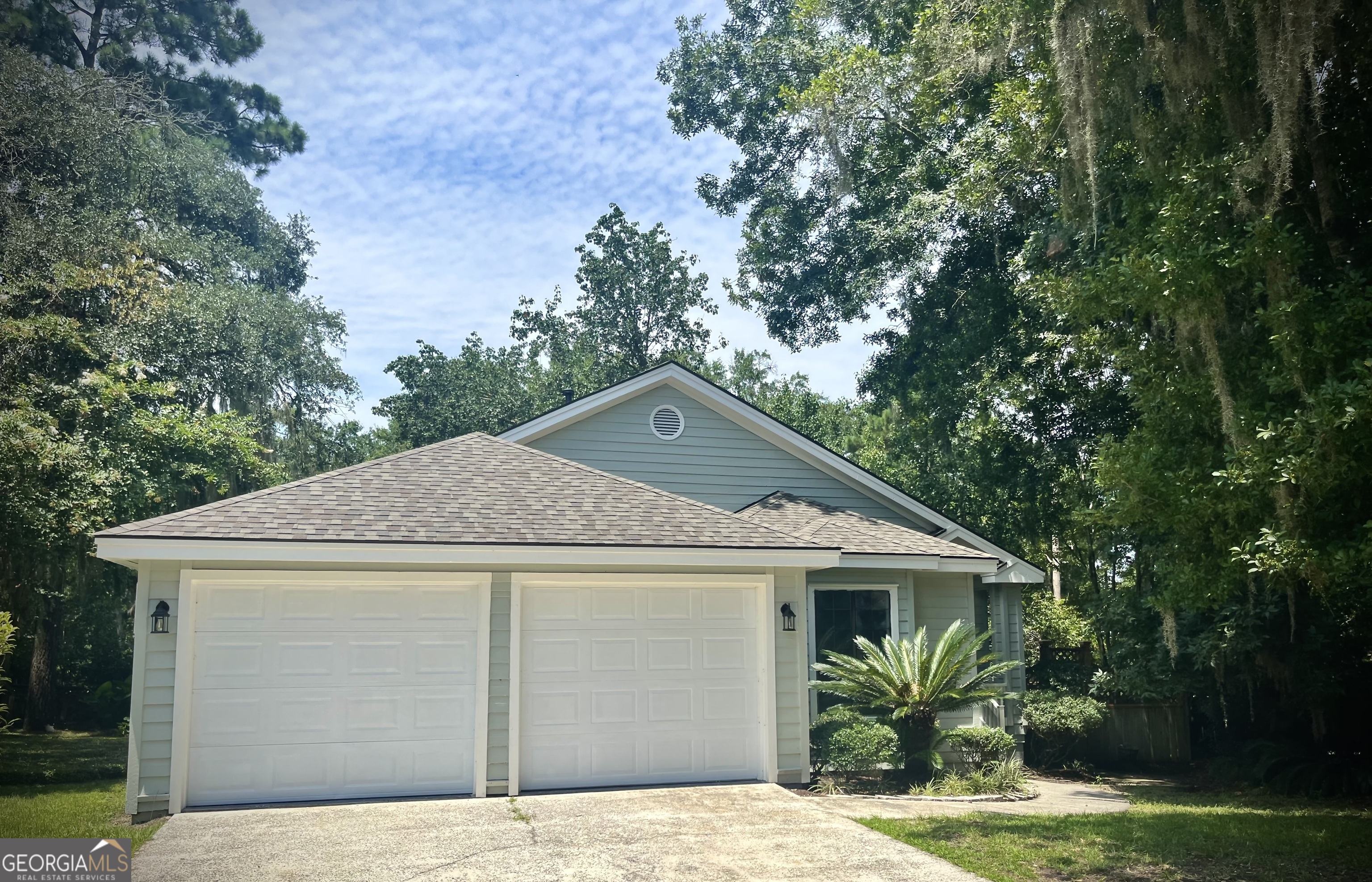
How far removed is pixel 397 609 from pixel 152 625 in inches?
82.4

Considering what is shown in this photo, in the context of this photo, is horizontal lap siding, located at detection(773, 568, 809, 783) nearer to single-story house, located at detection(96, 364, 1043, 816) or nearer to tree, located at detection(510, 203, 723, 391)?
single-story house, located at detection(96, 364, 1043, 816)

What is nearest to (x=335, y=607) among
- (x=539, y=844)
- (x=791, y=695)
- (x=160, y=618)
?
(x=160, y=618)

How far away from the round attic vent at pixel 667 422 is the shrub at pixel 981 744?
20.1ft

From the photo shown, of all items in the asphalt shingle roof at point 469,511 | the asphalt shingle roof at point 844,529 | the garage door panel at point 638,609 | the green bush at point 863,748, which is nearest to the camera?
the asphalt shingle roof at point 469,511

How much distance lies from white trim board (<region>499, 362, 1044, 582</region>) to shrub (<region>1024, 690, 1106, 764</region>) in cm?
173

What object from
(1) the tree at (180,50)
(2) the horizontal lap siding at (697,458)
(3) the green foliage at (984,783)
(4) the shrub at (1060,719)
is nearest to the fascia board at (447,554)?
(3) the green foliage at (984,783)

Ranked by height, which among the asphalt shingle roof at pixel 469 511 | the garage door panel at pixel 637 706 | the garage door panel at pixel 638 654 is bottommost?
the garage door panel at pixel 637 706

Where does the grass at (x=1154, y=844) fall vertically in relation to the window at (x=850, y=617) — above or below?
below

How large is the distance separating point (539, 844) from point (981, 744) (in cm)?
613

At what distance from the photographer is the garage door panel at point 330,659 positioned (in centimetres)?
887

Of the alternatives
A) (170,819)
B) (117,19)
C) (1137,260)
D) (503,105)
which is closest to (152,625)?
(170,819)

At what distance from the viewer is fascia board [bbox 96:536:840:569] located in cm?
847

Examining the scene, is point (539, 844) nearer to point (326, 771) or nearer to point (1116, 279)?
point (326, 771)

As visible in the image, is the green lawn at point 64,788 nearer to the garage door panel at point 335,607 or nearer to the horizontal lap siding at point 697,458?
the garage door panel at point 335,607
